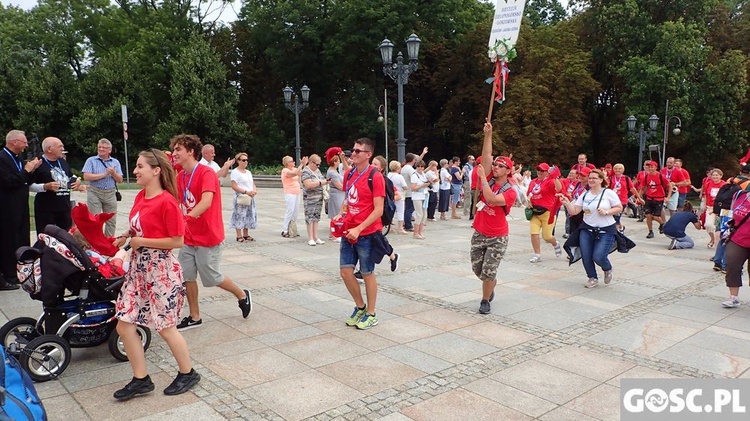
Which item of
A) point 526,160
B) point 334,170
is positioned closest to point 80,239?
point 334,170

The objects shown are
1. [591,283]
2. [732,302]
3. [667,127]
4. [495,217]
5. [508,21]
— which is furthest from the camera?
[667,127]

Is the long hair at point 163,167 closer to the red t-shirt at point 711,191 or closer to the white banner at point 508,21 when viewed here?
the white banner at point 508,21

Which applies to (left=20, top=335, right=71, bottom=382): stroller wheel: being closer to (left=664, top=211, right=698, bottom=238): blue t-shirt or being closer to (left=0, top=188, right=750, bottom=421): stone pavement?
(left=0, top=188, right=750, bottom=421): stone pavement

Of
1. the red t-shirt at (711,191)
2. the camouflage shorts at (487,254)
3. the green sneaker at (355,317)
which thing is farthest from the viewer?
the red t-shirt at (711,191)

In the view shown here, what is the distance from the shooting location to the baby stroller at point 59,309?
13.8ft

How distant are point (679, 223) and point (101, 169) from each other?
1090 centimetres

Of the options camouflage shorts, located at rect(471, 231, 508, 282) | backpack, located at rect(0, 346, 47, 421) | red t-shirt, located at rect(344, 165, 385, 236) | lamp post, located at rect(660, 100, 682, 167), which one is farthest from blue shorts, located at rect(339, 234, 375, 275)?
lamp post, located at rect(660, 100, 682, 167)

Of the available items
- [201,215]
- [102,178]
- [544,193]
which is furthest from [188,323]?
[544,193]

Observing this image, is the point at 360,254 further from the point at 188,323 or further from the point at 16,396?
the point at 16,396

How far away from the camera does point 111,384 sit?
4.18 m

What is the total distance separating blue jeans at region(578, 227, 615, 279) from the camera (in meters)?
7.59

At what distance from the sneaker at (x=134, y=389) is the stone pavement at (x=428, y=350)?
0.06 metres

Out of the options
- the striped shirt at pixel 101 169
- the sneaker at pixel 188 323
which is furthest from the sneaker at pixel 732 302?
the striped shirt at pixel 101 169

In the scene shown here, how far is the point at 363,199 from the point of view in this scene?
5.48m
